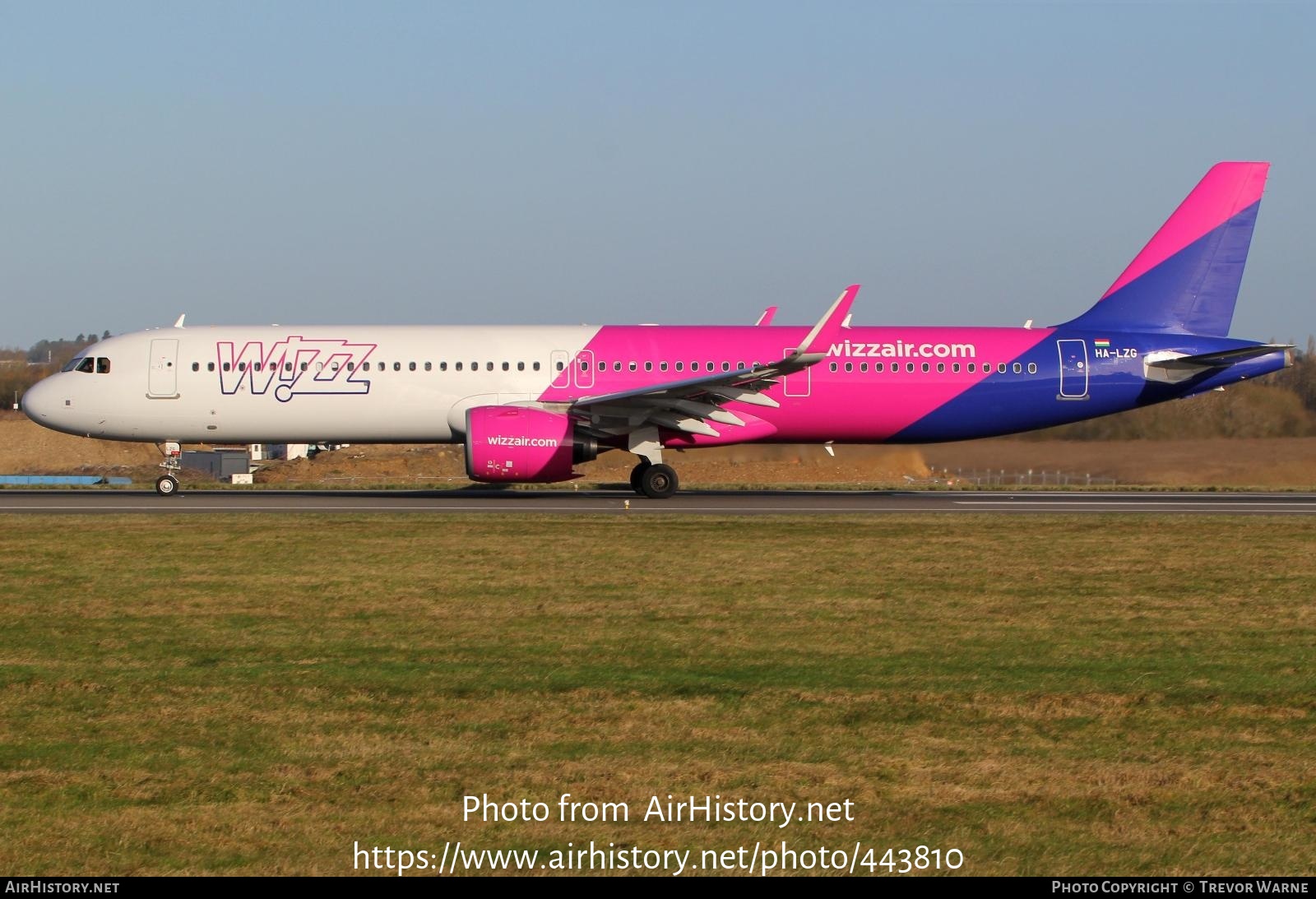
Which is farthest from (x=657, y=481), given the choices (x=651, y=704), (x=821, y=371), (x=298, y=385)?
(x=651, y=704)

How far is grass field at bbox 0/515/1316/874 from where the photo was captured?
6.38 m

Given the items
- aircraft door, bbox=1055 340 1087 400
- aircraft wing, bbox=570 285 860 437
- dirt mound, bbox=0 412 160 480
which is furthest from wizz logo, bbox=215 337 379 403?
dirt mound, bbox=0 412 160 480

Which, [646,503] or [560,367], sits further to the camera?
[560,367]

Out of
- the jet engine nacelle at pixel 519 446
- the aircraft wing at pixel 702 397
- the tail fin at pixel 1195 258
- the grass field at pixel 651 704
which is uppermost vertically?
the tail fin at pixel 1195 258

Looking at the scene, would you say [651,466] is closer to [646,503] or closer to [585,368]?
[646,503]

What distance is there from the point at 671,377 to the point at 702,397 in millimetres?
1500

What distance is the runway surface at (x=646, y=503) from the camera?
24266mm

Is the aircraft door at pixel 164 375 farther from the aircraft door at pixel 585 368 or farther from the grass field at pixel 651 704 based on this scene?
the grass field at pixel 651 704

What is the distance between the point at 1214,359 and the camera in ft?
91.8

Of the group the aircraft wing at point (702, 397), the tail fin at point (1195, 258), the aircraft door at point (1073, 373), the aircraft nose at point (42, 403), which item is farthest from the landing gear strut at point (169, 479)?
the tail fin at point (1195, 258)

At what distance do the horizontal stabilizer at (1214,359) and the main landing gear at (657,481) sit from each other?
10.2m

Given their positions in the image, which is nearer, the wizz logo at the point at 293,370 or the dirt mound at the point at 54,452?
the wizz logo at the point at 293,370

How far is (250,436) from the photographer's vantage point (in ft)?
90.4

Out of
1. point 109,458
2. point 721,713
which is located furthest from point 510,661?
point 109,458
